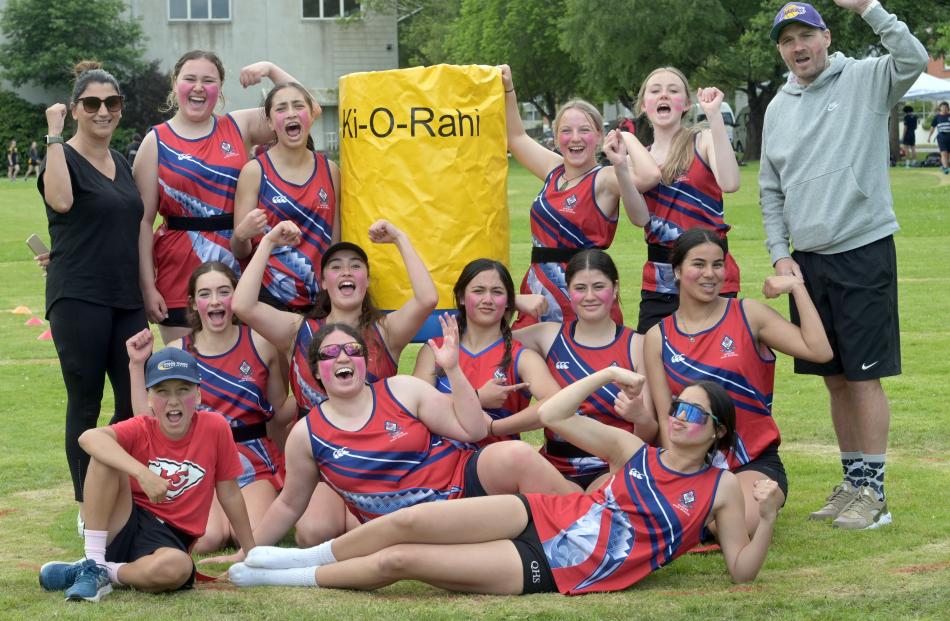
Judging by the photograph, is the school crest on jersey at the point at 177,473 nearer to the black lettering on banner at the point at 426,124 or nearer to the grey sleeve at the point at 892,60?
the black lettering on banner at the point at 426,124

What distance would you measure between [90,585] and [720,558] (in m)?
2.62

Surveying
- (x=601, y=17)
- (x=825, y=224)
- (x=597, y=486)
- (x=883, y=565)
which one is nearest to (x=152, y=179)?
(x=597, y=486)

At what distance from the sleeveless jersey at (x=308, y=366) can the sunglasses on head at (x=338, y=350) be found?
20.0 inches

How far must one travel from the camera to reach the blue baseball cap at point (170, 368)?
5.38 m

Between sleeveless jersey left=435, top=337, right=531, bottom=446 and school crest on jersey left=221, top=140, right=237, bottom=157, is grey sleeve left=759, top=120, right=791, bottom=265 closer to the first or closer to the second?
sleeveless jersey left=435, top=337, right=531, bottom=446

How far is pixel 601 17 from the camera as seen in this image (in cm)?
4591

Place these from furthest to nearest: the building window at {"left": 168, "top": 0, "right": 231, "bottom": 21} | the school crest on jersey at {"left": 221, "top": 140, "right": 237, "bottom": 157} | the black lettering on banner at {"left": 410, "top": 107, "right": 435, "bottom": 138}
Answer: the building window at {"left": 168, "top": 0, "right": 231, "bottom": 21} < the school crest on jersey at {"left": 221, "top": 140, "right": 237, "bottom": 157} < the black lettering on banner at {"left": 410, "top": 107, "right": 435, "bottom": 138}

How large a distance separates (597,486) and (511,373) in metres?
0.70

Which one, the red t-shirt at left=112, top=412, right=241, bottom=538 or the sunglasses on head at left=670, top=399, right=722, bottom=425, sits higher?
the sunglasses on head at left=670, top=399, right=722, bottom=425

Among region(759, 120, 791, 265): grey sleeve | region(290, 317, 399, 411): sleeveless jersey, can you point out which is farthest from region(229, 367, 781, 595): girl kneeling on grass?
region(759, 120, 791, 265): grey sleeve

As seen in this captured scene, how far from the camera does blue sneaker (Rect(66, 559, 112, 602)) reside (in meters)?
5.01

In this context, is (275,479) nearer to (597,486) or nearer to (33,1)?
(597,486)

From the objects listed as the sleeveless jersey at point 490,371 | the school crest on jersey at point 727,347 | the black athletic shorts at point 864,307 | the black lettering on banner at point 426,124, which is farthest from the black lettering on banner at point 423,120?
the black athletic shorts at point 864,307

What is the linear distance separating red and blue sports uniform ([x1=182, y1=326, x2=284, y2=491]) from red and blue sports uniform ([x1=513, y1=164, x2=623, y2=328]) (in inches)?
56.1
